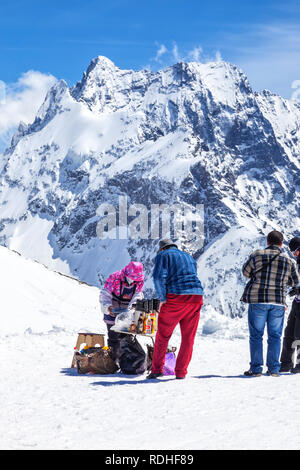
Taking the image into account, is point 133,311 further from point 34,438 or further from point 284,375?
point 34,438

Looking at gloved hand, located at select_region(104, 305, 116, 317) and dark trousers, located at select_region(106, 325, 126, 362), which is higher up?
gloved hand, located at select_region(104, 305, 116, 317)

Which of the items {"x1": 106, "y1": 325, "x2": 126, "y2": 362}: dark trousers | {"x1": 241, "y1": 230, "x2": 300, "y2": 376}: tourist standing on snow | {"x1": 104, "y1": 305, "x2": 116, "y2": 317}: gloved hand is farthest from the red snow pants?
{"x1": 104, "y1": 305, "x2": 116, "y2": 317}: gloved hand

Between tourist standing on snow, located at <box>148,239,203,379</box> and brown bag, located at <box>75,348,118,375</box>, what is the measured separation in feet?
3.52

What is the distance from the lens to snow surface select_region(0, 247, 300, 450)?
440 cm

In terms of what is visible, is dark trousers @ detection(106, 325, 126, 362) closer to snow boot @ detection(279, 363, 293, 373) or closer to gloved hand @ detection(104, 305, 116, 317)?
gloved hand @ detection(104, 305, 116, 317)

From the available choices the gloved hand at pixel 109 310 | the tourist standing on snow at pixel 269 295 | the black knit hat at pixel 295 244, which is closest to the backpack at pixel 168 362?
the gloved hand at pixel 109 310

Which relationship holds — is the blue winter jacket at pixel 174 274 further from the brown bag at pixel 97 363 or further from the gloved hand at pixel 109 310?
the brown bag at pixel 97 363

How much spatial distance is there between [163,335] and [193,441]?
3125mm

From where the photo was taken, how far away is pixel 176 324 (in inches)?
294

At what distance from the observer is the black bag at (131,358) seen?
8195 millimetres

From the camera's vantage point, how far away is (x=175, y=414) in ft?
17.4

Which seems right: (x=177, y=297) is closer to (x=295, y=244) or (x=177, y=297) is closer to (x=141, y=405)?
(x=141, y=405)

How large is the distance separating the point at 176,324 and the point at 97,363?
5.39 ft
